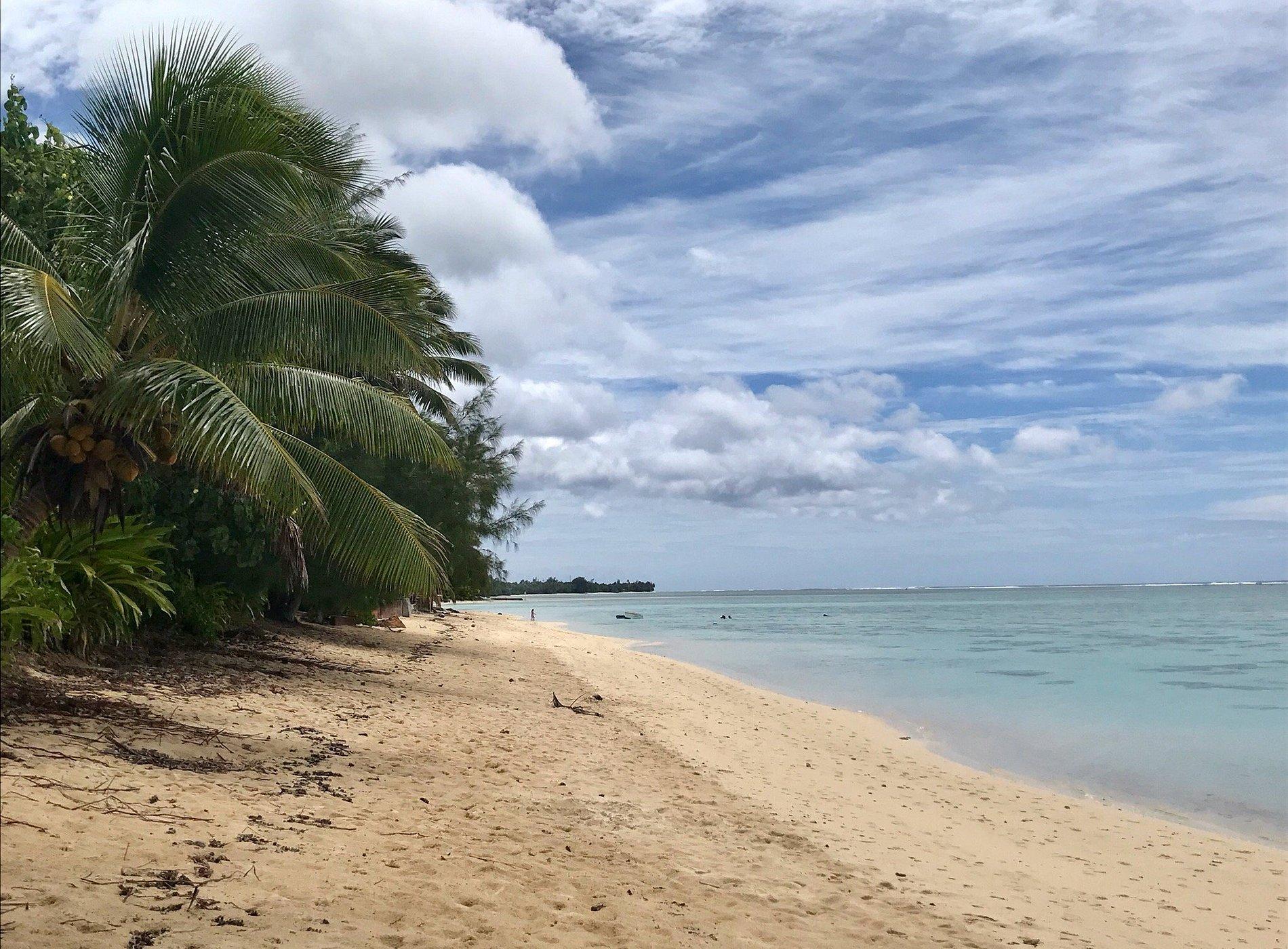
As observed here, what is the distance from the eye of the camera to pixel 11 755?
17.3ft

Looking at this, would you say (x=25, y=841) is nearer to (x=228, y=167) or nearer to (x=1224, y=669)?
(x=228, y=167)

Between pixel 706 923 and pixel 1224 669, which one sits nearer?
pixel 706 923

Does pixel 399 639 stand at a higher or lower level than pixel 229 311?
lower

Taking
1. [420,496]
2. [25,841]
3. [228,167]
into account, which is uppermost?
[228,167]

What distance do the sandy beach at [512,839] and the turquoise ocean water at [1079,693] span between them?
2.12 metres

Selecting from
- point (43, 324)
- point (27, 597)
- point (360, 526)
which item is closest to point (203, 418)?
point (43, 324)

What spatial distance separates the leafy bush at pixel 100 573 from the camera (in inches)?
326

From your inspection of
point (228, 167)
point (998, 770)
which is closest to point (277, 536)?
point (228, 167)

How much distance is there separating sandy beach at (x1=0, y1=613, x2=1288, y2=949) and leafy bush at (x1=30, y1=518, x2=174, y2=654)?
61 centimetres

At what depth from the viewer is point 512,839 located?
20.2 ft

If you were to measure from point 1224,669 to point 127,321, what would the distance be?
2755 centimetres

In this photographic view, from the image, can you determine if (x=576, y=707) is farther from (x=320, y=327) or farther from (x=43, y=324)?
(x=43, y=324)

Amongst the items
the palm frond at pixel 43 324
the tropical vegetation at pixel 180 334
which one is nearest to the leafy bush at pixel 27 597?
the tropical vegetation at pixel 180 334

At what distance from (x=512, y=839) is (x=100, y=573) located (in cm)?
519
